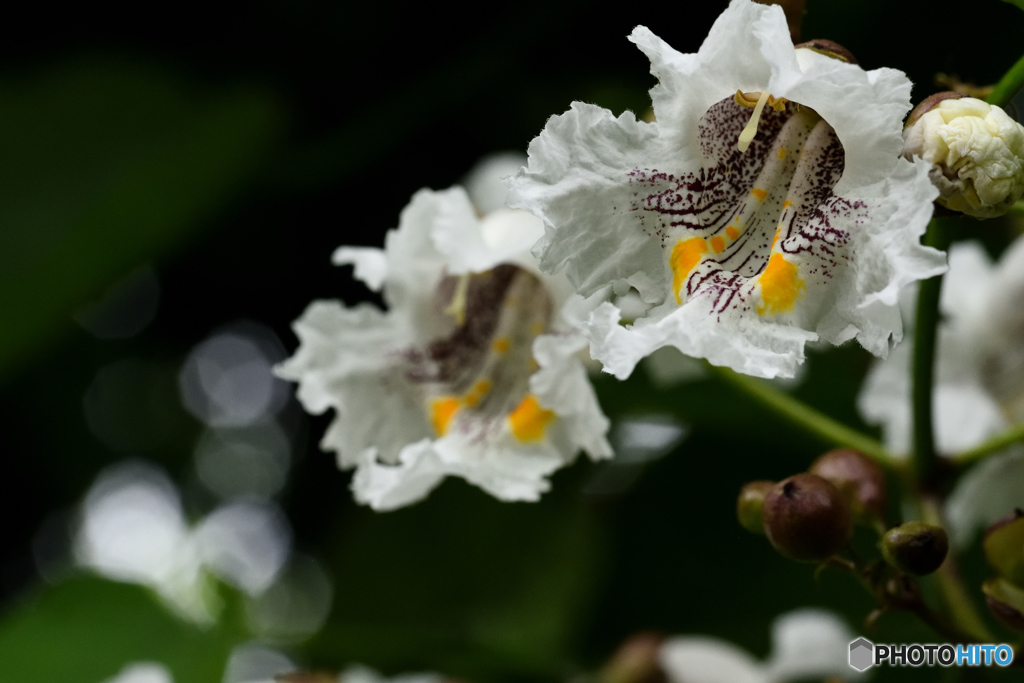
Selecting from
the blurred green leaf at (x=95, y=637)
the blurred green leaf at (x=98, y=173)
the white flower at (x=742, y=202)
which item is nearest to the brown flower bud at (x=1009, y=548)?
the white flower at (x=742, y=202)

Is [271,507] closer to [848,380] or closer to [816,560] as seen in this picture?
[848,380]

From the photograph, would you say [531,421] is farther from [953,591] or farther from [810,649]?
[810,649]

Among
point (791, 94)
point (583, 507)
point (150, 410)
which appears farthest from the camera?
point (150, 410)

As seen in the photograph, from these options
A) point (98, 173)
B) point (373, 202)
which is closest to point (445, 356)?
point (373, 202)

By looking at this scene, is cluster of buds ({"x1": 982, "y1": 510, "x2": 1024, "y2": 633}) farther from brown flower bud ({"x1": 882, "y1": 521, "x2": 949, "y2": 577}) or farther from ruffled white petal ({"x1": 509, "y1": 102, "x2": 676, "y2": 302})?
ruffled white petal ({"x1": 509, "y1": 102, "x2": 676, "y2": 302})

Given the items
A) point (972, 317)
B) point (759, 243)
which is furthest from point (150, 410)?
point (759, 243)

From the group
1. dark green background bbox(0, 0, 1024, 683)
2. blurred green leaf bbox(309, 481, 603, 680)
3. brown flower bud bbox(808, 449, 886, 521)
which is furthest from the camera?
blurred green leaf bbox(309, 481, 603, 680)

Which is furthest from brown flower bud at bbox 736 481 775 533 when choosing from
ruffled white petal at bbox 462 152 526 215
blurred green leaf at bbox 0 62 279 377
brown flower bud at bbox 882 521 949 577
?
blurred green leaf at bbox 0 62 279 377
